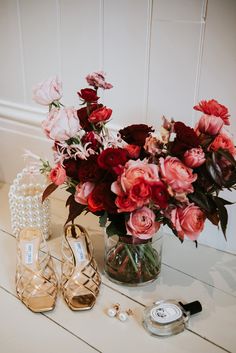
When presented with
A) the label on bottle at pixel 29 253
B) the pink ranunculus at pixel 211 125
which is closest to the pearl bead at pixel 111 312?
the label on bottle at pixel 29 253

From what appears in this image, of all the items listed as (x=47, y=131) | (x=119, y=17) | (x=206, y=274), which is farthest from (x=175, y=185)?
(x=119, y=17)

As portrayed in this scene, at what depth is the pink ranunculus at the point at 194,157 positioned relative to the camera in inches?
29.3

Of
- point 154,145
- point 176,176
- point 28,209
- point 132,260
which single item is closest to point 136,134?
point 154,145

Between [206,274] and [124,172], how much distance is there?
1.40 feet

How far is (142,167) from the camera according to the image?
0.73 metres

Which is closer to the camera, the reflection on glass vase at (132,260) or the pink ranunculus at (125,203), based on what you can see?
the pink ranunculus at (125,203)

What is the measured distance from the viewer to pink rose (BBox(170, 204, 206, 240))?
0.78m

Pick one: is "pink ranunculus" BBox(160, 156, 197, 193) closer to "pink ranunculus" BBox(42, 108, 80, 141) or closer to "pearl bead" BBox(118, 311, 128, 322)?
"pink ranunculus" BBox(42, 108, 80, 141)

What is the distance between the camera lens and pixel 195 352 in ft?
2.52

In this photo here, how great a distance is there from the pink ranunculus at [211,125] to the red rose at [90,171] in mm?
219

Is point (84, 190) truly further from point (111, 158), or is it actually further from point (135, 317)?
point (135, 317)

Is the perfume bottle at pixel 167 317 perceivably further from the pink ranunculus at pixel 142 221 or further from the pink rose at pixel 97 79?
the pink rose at pixel 97 79

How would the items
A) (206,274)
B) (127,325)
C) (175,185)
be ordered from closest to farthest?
(175,185) → (127,325) → (206,274)

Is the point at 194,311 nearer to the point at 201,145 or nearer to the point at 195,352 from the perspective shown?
the point at 195,352
